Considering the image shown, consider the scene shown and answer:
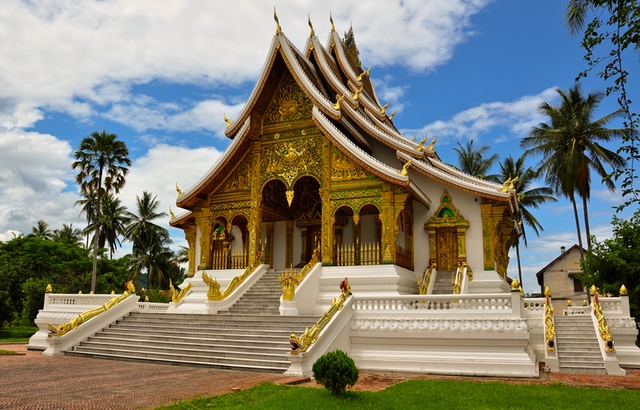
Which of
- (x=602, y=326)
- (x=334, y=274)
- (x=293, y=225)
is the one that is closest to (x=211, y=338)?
(x=334, y=274)

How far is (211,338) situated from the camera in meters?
11.5

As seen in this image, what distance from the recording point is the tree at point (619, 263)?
51.9ft

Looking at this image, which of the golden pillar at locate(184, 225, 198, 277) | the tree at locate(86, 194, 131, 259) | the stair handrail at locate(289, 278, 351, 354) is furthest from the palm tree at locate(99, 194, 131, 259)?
the stair handrail at locate(289, 278, 351, 354)

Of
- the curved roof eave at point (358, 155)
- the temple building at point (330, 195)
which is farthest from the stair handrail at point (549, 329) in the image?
the curved roof eave at point (358, 155)

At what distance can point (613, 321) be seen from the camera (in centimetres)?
1276

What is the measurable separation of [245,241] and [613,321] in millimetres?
11260

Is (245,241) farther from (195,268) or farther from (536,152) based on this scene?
(536,152)

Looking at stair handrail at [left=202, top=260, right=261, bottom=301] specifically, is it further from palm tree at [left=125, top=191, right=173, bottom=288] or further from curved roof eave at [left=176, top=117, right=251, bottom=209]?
palm tree at [left=125, top=191, right=173, bottom=288]

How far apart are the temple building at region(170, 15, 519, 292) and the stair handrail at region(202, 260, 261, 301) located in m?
0.47

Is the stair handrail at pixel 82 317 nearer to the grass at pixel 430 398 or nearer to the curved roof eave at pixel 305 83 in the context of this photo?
the grass at pixel 430 398

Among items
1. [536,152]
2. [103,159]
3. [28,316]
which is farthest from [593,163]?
[28,316]

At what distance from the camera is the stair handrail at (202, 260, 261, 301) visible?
44.5 ft

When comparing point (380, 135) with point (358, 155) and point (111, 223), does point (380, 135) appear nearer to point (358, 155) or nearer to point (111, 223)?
point (358, 155)

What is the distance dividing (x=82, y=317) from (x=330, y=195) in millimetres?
7385
